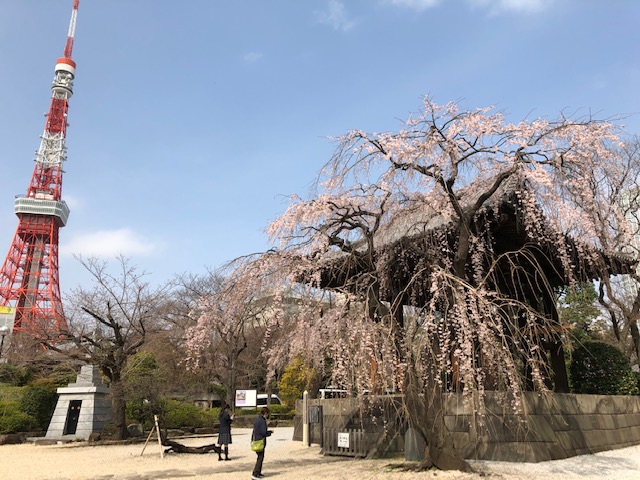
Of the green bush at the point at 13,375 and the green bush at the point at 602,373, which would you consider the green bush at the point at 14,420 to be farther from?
the green bush at the point at 602,373

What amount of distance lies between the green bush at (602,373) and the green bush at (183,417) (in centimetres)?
1470

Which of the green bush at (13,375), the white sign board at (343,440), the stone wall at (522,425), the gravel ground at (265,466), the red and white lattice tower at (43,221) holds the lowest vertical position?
the gravel ground at (265,466)

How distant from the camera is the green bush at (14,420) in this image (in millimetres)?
16781

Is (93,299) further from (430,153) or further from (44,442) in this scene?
(430,153)

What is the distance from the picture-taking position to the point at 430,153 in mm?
7344

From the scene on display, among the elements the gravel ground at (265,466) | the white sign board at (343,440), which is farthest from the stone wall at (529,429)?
the white sign board at (343,440)

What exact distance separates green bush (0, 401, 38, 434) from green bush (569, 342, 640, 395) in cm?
1830

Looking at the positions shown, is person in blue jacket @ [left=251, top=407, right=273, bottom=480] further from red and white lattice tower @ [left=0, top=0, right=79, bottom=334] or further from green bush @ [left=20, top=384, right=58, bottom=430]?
red and white lattice tower @ [left=0, top=0, right=79, bottom=334]

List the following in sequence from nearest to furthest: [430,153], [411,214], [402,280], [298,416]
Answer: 1. [430,153]
2. [411,214]
3. [402,280]
4. [298,416]

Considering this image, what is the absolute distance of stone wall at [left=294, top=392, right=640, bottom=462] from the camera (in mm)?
7516

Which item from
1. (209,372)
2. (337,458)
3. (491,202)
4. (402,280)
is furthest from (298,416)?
(209,372)

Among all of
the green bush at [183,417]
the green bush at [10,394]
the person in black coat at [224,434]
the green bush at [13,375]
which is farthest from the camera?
the green bush at [13,375]

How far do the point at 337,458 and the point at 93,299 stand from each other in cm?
1280

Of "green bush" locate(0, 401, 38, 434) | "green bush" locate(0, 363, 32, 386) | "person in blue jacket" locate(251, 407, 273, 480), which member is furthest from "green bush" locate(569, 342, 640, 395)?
"green bush" locate(0, 363, 32, 386)
